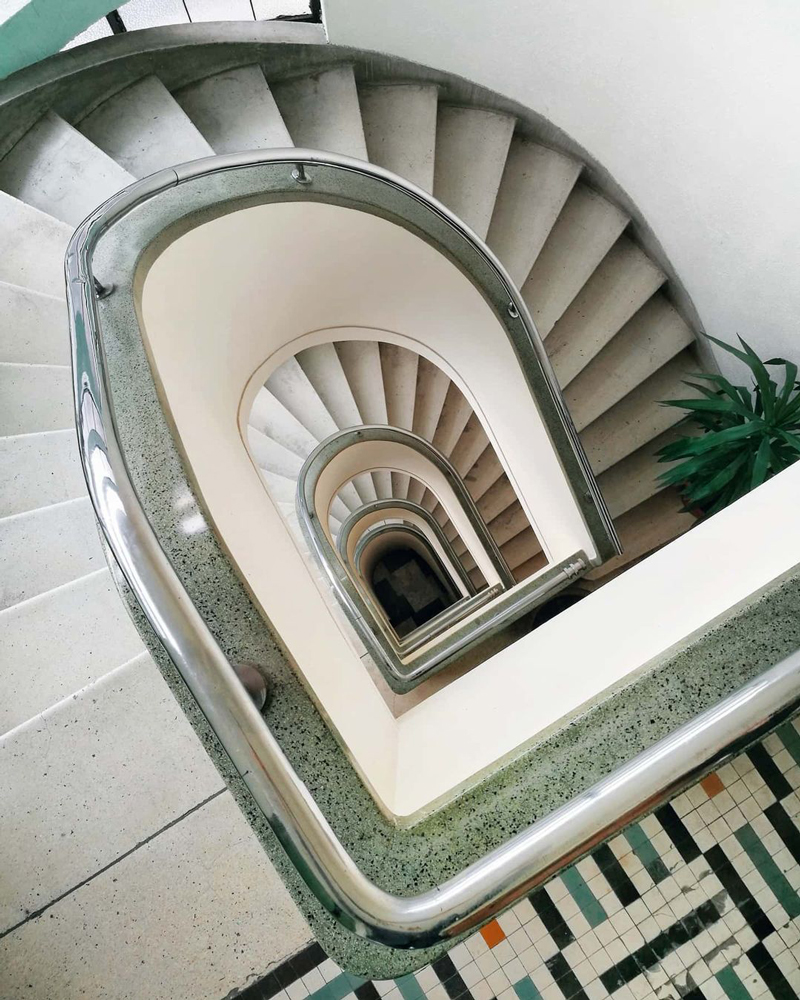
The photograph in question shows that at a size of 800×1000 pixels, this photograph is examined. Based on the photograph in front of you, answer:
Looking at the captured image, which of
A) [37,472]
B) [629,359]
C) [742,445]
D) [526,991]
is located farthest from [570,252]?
[526,991]

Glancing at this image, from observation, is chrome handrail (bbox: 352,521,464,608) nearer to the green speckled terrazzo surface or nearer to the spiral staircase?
the spiral staircase

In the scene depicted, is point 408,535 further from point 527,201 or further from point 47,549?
point 47,549

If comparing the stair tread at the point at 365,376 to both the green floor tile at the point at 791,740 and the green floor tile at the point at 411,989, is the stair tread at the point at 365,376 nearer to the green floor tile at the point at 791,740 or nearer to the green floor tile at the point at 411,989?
the green floor tile at the point at 791,740

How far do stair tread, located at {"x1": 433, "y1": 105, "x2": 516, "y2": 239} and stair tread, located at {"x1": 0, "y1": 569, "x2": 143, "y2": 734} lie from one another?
135 inches

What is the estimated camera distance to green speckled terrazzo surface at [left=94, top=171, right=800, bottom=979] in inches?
54.6

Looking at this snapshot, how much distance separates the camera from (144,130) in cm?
381

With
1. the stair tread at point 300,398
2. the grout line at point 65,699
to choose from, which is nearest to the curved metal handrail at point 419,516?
the stair tread at point 300,398

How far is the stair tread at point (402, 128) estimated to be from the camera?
4402 mm

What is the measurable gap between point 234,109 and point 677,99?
2.77m

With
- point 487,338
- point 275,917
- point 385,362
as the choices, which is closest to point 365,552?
point 385,362

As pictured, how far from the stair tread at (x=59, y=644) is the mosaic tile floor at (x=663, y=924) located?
137 cm

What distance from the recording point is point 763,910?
192cm

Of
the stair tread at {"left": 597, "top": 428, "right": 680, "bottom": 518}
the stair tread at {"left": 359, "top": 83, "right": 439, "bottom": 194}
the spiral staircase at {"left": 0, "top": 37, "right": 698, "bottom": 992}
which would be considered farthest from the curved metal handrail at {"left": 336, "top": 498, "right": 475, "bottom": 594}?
the stair tread at {"left": 359, "top": 83, "right": 439, "bottom": 194}

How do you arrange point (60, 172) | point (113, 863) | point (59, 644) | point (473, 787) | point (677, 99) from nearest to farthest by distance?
point (473, 787), point (113, 863), point (59, 644), point (60, 172), point (677, 99)
